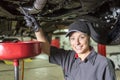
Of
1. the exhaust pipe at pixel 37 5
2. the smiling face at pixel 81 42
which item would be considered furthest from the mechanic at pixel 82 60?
the exhaust pipe at pixel 37 5

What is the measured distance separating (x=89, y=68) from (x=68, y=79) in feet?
0.65

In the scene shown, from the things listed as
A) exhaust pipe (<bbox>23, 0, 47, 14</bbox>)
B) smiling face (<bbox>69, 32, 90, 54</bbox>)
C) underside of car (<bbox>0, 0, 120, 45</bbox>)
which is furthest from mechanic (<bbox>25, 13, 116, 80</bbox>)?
underside of car (<bbox>0, 0, 120, 45</bbox>)

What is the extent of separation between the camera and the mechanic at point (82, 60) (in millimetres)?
1263

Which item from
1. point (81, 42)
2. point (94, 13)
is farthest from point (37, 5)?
point (94, 13)

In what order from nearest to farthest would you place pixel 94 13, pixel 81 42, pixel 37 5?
pixel 81 42
pixel 37 5
pixel 94 13

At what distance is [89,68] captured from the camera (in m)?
1.29

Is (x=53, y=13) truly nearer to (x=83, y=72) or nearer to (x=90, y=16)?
(x=90, y=16)

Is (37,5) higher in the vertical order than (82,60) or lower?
higher

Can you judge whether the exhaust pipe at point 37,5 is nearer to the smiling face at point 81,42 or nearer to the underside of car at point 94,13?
the underside of car at point 94,13

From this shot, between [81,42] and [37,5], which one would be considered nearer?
[81,42]

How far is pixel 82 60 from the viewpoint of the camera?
135 centimetres

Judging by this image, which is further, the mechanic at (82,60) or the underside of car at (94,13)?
the underside of car at (94,13)

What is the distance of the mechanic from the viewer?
1.26 meters

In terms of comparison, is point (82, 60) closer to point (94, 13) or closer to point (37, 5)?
point (37, 5)
